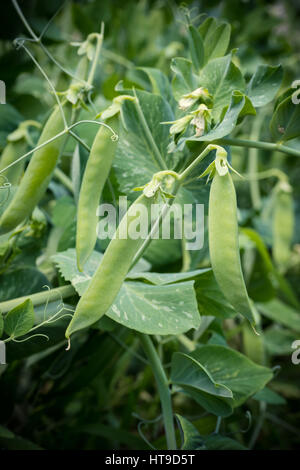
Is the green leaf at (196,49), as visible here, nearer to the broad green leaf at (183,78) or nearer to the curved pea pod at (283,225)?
the broad green leaf at (183,78)

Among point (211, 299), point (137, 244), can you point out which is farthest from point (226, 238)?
point (211, 299)

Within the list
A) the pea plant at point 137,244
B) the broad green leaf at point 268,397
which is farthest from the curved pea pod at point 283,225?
the broad green leaf at point 268,397

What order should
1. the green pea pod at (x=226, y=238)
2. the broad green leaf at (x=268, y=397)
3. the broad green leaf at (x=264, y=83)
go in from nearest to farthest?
the green pea pod at (x=226, y=238), the broad green leaf at (x=264, y=83), the broad green leaf at (x=268, y=397)

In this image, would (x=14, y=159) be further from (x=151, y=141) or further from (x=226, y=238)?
(x=226, y=238)

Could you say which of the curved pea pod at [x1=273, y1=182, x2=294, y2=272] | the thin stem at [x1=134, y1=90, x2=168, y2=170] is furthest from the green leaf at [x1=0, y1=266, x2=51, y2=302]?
the curved pea pod at [x1=273, y1=182, x2=294, y2=272]
